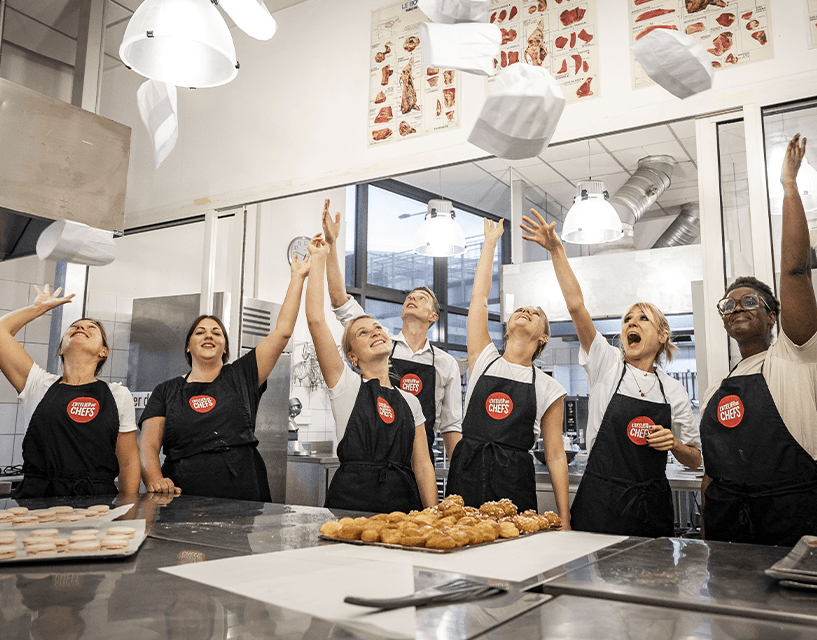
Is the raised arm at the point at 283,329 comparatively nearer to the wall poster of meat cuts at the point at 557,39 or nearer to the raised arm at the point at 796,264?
the wall poster of meat cuts at the point at 557,39

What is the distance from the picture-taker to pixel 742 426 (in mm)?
1968

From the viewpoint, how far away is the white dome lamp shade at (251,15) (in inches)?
64.1

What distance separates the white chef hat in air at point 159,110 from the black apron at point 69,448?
3.38 feet

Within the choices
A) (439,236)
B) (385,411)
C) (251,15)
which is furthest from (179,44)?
(439,236)

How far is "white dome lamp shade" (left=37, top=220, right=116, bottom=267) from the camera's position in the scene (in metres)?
2.76

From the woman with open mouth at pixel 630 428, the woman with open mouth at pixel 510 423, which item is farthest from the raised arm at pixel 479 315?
the woman with open mouth at pixel 630 428

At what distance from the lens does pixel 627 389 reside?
2.37 meters

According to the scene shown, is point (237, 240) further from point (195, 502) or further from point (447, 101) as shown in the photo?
point (195, 502)

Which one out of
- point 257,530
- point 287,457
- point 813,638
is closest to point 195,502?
point 257,530

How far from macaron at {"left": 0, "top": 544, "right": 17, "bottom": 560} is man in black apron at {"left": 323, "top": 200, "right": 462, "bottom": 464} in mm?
1816

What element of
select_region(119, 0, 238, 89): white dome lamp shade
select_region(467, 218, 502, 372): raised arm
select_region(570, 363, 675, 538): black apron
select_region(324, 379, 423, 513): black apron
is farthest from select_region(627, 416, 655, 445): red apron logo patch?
select_region(119, 0, 238, 89): white dome lamp shade

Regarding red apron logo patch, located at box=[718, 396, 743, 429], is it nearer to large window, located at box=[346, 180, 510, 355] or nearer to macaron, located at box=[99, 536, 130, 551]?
macaron, located at box=[99, 536, 130, 551]

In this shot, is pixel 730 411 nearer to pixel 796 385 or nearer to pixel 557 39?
pixel 796 385

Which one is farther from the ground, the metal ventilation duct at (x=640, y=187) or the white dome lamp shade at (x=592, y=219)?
the metal ventilation duct at (x=640, y=187)
